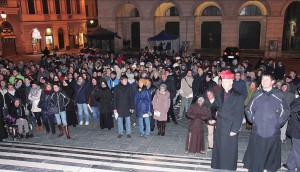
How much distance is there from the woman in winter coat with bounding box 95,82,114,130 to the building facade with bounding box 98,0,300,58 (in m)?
21.1

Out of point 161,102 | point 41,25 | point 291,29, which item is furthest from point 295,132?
point 41,25

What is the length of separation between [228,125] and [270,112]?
919 millimetres

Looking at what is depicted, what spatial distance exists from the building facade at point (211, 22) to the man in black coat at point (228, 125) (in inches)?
958

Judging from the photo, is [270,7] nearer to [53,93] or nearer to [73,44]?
[53,93]

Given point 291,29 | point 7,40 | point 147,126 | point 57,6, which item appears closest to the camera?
point 147,126

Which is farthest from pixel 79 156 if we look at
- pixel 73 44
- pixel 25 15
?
pixel 73 44

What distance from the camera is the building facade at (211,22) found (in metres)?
28.7

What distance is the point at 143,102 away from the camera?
9.91m

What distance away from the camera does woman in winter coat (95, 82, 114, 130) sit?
10773mm

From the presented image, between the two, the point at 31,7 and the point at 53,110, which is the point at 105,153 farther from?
the point at 31,7

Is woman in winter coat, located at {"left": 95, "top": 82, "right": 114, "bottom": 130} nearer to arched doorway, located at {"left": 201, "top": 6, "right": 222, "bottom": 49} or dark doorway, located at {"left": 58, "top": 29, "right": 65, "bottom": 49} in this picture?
arched doorway, located at {"left": 201, "top": 6, "right": 222, "bottom": 49}

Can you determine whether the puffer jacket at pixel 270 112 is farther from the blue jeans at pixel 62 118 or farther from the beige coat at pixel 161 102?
the blue jeans at pixel 62 118

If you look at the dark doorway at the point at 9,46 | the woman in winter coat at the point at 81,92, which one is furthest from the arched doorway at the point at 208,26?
the woman in winter coat at the point at 81,92

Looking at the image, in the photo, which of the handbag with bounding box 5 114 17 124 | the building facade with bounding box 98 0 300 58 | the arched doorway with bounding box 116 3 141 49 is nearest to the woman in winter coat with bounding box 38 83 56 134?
the handbag with bounding box 5 114 17 124
